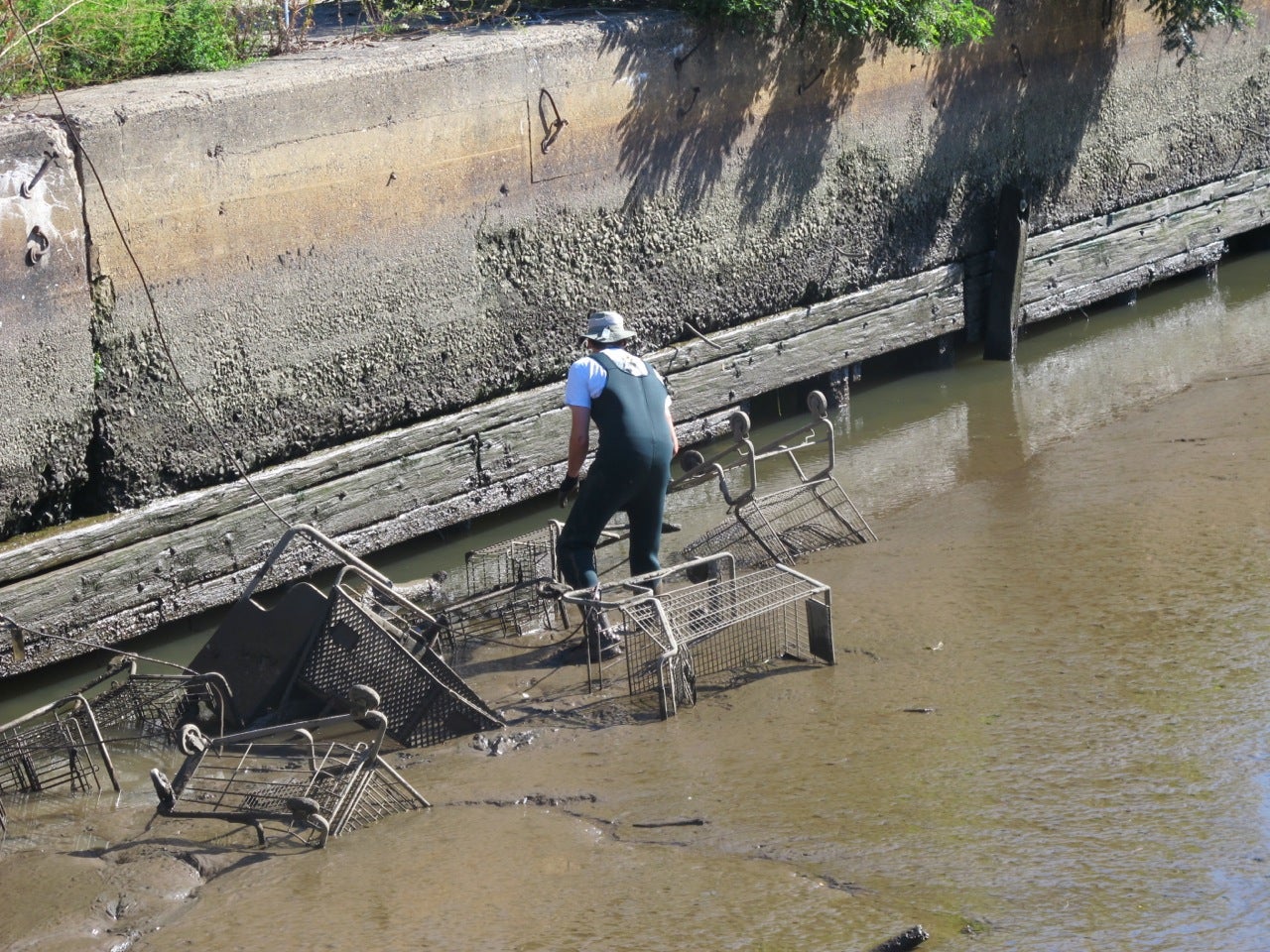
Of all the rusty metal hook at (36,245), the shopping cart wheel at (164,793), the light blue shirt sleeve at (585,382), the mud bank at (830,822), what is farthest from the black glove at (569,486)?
the rusty metal hook at (36,245)

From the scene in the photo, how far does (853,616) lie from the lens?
6.97 meters

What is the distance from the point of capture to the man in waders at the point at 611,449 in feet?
22.1

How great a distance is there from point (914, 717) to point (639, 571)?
1721 mm

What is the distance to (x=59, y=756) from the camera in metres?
6.36

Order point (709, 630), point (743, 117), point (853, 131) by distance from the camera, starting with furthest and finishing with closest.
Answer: point (853, 131) < point (743, 117) < point (709, 630)

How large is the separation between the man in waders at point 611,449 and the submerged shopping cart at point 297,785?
1.36m

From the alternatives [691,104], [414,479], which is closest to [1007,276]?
[691,104]

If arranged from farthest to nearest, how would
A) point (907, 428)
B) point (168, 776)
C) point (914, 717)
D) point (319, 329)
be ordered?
point (907, 428) < point (319, 329) < point (168, 776) < point (914, 717)

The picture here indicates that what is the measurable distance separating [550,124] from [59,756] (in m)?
4.58

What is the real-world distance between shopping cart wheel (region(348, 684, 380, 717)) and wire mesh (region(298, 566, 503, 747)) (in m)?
0.31

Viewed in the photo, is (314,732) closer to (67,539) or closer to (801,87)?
(67,539)

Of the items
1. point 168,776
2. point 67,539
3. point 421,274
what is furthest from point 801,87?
point 168,776

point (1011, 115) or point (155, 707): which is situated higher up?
point (1011, 115)

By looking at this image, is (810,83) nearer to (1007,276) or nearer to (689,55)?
(689,55)
